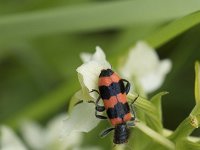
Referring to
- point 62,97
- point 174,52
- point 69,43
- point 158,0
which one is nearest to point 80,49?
point 69,43

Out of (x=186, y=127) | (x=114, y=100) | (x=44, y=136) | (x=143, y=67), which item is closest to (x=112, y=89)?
(x=114, y=100)

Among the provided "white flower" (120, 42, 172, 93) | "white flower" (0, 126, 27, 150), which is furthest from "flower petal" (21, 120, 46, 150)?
"white flower" (120, 42, 172, 93)

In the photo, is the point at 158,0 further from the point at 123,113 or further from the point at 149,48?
the point at 123,113

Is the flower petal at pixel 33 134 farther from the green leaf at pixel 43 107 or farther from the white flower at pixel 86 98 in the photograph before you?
the white flower at pixel 86 98

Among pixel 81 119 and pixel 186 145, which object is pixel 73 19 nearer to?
pixel 81 119

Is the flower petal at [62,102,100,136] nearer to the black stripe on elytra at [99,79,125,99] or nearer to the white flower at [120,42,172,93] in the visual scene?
the black stripe on elytra at [99,79,125,99]

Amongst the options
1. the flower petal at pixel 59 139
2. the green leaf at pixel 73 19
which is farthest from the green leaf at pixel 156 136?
the green leaf at pixel 73 19
